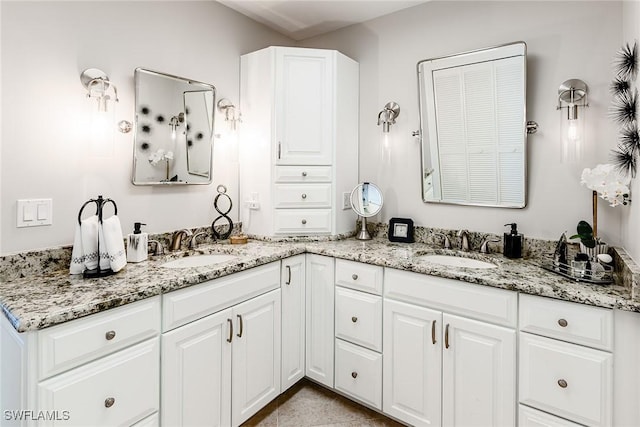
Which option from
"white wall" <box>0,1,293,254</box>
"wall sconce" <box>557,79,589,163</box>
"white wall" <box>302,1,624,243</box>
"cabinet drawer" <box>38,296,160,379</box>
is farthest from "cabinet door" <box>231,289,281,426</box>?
"wall sconce" <box>557,79,589,163</box>

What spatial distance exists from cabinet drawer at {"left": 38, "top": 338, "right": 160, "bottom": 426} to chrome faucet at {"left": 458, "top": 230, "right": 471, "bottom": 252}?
1.79 m

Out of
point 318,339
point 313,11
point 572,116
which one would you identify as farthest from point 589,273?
point 313,11

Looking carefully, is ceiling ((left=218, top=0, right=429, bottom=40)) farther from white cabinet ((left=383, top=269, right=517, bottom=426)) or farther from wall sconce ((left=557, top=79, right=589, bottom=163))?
white cabinet ((left=383, top=269, right=517, bottom=426))

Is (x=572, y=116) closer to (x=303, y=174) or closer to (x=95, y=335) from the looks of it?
(x=303, y=174)

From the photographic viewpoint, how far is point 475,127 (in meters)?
2.17

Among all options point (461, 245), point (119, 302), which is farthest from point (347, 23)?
point (119, 302)

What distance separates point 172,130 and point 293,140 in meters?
0.78

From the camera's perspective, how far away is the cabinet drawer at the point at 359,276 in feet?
6.34

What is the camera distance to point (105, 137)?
183 centimetres

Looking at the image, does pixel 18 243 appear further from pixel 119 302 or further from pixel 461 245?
pixel 461 245

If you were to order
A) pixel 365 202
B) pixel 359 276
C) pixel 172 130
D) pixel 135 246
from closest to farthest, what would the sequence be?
pixel 135 246 → pixel 359 276 → pixel 172 130 → pixel 365 202

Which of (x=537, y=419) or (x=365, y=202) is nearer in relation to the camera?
(x=537, y=419)

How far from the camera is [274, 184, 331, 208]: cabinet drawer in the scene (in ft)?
7.97

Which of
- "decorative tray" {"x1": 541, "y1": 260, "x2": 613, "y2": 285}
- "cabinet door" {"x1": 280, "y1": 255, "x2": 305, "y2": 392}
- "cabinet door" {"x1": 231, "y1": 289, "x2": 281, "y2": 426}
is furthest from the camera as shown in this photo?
"cabinet door" {"x1": 280, "y1": 255, "x2": 305, "y2": 392}
